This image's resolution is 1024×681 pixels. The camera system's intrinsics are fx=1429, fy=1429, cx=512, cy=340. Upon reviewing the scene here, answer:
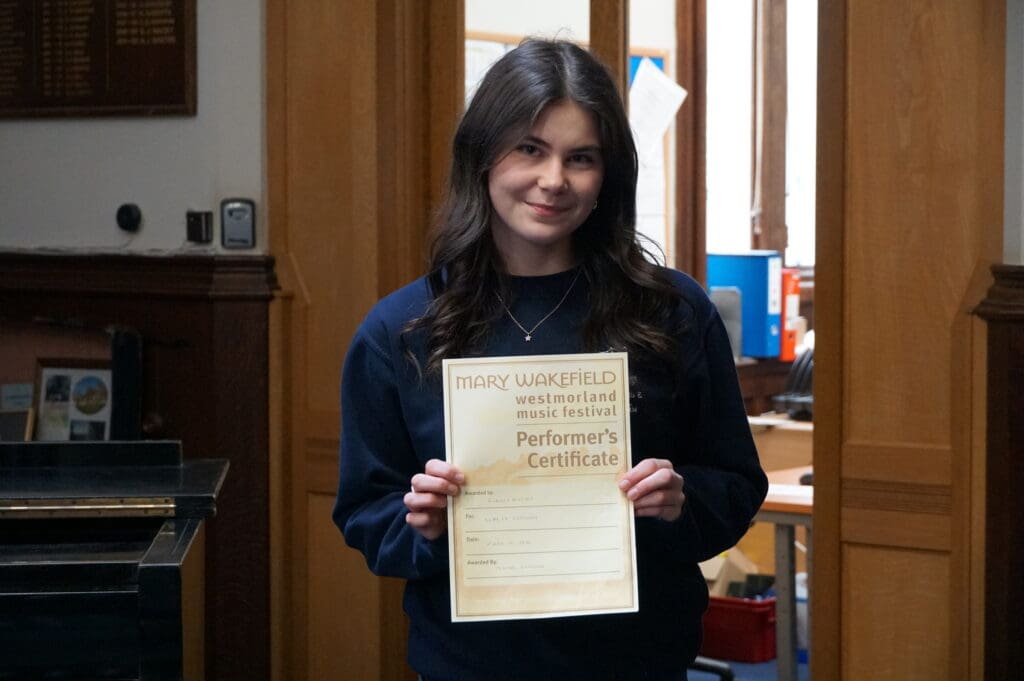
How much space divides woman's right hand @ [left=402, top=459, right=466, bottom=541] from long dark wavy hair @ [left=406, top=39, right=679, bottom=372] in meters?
0.15

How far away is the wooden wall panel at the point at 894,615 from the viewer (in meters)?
2.87

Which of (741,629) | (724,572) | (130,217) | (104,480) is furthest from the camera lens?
(724,572)

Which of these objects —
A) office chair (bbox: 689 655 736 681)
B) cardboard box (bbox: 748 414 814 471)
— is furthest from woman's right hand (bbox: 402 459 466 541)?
cardboard box (bbox: 748 414 814 471)

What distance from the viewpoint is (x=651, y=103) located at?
5.05m

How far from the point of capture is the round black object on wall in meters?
3.62

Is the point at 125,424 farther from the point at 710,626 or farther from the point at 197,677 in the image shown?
the point at 710,626

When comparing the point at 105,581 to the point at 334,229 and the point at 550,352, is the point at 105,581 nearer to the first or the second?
the point at 550,352

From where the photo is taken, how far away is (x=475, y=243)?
168 cm

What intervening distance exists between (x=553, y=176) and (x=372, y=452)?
39 centimetres

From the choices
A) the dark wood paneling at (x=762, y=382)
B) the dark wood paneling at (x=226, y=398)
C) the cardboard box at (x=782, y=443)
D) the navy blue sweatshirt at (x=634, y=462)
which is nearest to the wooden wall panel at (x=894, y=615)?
the navy blue sweatshirt at (x=634, y=462)

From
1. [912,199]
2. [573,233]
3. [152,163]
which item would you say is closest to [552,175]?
[573,233]

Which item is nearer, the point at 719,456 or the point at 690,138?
the point at 719,456

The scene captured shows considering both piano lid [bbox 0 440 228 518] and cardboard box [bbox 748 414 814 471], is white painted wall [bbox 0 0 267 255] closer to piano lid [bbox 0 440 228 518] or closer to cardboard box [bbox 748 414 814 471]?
piano lid [bbox 0 440 228 518]

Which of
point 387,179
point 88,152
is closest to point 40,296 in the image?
point 88,152
